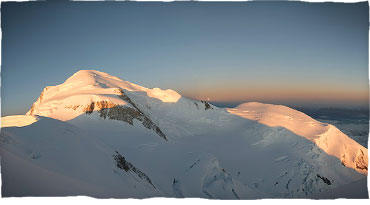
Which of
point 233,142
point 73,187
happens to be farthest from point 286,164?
point 73,187

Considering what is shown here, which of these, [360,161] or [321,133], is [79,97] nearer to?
[321,133]

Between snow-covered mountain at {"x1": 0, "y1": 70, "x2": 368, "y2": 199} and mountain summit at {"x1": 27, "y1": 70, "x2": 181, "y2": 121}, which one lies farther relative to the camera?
mountain summit at {"x1": 27, "y1": 70, "x2": 181, "y2": 121}

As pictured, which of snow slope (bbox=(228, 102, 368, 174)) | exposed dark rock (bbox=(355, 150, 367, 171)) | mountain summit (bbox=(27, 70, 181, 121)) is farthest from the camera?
exposed dark rock (bbox=(355, 150, 367, 171))

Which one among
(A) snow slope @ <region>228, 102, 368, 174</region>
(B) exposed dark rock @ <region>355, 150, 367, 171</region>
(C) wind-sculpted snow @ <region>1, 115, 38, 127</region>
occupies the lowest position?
(B) exposed dark rock @ <region>355, 150, 367, 171</region>

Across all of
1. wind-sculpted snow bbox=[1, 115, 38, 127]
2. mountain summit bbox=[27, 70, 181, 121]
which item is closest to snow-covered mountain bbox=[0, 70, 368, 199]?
wind-sculpted snow bbox=[1, 115, 38, 127]

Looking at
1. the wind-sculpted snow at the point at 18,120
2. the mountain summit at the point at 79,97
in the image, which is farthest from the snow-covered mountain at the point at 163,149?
the mountain summit at the point at 79,97

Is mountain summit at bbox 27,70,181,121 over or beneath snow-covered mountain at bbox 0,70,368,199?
over

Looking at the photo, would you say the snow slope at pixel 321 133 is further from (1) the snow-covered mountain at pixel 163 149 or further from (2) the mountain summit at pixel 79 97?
(2) the mountain summit at pixel 79 97

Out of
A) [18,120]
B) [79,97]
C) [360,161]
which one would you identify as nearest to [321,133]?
[360,161]

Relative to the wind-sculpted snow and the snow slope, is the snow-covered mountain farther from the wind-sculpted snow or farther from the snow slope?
the snow slope
